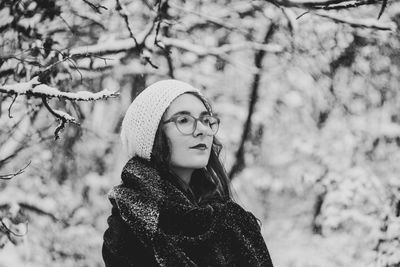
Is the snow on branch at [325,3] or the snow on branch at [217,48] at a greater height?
the snow on branch at [325,3]

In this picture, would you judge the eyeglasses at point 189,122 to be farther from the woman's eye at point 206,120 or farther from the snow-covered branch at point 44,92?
the snow-covered branch at point 44,92

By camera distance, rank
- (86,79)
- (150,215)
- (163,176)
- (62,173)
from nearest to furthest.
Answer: (150,215)
(163,176)
(86,79)
(62,173)

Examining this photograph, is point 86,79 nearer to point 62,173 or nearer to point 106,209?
point 62,173

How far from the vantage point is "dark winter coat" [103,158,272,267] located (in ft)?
4.53

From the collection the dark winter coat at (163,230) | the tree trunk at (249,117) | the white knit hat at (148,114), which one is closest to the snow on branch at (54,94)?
the white knit hat at (148,114)

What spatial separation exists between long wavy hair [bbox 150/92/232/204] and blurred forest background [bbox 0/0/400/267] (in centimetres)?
213

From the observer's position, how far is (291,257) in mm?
4469

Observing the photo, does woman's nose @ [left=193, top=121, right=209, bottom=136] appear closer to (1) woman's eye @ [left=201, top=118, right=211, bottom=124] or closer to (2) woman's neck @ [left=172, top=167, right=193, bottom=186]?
(1) woman's eye @ [left=201, top=118, right=211, bottom=124]

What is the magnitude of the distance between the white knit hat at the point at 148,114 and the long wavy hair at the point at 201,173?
1.0 inches

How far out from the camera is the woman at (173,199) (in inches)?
55.0

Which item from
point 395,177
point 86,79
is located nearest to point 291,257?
point 395,177

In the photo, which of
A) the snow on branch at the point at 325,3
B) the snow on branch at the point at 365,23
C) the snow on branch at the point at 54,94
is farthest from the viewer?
the snow on branch at the point at 365,23

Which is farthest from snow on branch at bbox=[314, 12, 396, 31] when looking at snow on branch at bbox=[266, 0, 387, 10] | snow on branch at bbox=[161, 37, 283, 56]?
snow on branch at bbox=[161, 37, 283, 56]

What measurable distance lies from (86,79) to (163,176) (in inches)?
119
